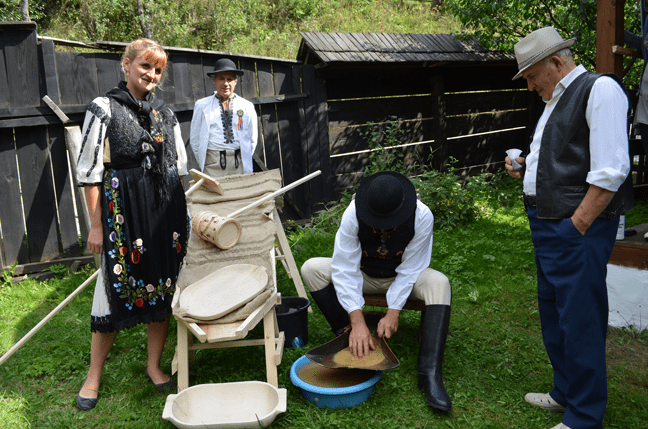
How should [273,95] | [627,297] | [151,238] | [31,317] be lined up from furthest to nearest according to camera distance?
[273,95]
[31,317]
[627,297]
[151,238]

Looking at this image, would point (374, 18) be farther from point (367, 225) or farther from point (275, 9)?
point (367, 225)

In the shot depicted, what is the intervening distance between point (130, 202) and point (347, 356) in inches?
61.4

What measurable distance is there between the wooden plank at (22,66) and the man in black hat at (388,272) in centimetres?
338

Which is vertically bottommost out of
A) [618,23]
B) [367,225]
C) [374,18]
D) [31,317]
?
[31,317]

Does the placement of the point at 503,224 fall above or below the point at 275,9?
below

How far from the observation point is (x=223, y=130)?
15.2 feet

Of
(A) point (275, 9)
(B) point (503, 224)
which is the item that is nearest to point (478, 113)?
(B) point (503, 224)

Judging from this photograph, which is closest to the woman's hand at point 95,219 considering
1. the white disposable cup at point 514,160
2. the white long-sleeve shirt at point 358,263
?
the white long-sleeve shirt at point 358,263

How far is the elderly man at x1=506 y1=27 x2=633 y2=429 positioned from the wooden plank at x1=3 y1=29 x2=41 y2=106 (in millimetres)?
4342

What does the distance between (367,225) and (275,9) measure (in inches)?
501

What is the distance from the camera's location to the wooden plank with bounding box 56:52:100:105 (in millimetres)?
4777

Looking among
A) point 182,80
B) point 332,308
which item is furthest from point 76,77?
point 332,308

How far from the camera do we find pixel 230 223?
3.22 m

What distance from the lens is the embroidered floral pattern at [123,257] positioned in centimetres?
285
